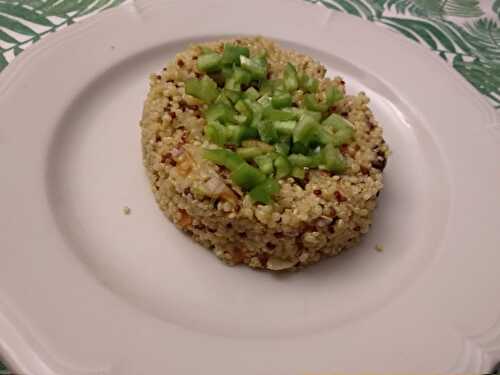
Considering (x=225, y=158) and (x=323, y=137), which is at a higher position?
(x=225, y=158)

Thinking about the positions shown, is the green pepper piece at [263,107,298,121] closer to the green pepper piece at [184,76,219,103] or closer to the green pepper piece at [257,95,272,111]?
the green pepper piece at [257,95,272,111]

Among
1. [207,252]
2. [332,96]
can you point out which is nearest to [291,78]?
[332,96]

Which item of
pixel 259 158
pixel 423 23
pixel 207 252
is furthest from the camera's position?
pixel 423 23

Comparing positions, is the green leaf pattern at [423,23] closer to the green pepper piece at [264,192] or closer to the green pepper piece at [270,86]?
the green pepper piece at [270,86]

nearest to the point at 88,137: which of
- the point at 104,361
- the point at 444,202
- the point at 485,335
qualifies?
the point at 104,361

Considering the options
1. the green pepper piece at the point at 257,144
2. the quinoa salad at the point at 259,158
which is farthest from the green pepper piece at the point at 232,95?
the green pepper piece at the point at 257,144

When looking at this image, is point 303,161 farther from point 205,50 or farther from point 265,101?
point 205,50

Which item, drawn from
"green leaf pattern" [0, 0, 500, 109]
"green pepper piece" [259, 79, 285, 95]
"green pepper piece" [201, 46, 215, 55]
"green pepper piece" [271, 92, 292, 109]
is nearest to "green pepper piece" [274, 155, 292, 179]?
"green pepper piece" [271, 92, 292, 109]
